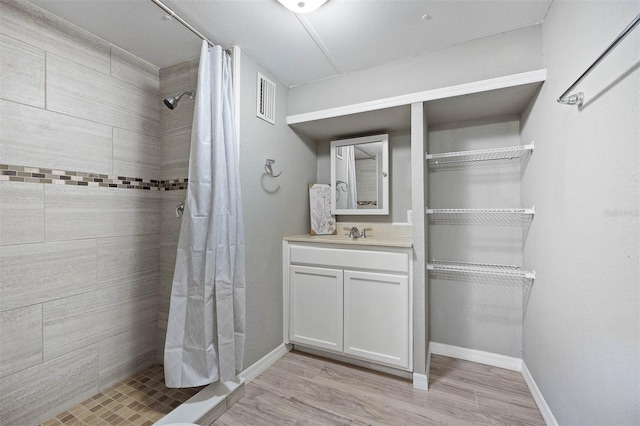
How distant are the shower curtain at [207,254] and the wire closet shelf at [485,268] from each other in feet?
4.62

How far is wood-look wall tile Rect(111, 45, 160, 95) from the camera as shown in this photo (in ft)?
6.14

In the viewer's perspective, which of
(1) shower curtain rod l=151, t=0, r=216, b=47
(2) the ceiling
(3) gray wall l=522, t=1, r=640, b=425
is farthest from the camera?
(2) the ceiling

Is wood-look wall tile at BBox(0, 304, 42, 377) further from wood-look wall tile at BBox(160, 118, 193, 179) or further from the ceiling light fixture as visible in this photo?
the ceiling light fixture

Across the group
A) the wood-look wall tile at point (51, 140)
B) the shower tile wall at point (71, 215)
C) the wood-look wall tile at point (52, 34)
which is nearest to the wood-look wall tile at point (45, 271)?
the shower tile wall at point (71, 215)

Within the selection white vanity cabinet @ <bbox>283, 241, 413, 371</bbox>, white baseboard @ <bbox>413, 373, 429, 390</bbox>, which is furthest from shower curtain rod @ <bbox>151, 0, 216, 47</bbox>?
white baseboard @ <bbox>413, 373, 429, 390</bbox>

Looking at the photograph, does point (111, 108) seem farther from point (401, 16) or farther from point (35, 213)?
point (401, 16)

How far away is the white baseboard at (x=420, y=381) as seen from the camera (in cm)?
181

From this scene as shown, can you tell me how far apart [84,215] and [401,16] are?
7.19 ft

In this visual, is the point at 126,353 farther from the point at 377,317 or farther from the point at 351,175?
the point at 351,175

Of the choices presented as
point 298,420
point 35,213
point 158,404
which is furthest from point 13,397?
point 298,420

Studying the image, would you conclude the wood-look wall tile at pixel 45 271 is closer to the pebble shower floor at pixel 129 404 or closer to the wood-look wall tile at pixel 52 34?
the pebble shower floor at pixel 129 404

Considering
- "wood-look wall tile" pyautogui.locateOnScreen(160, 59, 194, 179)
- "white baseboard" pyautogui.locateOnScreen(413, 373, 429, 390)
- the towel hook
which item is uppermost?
"wood-look wall tile" pyautogui.locateOnScreen(160, 59, 194, 179)

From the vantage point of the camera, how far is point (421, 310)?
1.83 m

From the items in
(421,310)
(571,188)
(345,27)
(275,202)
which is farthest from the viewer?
(275,202)
